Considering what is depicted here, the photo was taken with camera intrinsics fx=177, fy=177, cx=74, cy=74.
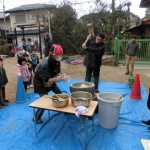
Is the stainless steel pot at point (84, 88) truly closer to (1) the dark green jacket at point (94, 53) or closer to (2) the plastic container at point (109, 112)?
(2) the plastic container at point (109, 112)

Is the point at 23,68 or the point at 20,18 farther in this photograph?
the point at 20,18

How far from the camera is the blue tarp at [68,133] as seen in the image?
2.71 m

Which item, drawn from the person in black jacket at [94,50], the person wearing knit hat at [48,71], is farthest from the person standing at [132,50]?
the person wearing knit hat at [48,71]

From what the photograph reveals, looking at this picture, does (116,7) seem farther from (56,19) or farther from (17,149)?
(17,149)

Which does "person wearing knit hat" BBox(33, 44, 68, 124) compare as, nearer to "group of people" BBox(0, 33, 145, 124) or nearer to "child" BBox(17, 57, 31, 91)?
"group of people" BBox(0, 33, 145, 124)

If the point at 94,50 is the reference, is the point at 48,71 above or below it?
below

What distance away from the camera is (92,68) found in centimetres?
440

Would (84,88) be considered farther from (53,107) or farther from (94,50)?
(94,50)

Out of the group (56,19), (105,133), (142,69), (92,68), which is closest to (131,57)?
(142,69)

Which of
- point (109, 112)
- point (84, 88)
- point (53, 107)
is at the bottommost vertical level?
point (109, 112)

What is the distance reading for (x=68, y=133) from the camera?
9.86 ft

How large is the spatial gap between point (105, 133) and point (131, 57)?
15.6 ft

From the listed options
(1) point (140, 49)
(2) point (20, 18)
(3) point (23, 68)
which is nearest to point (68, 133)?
(3) point (23, 68)

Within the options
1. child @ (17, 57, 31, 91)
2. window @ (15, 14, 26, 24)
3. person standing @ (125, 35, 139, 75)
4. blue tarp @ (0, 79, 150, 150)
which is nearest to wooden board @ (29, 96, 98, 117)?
blue tarp @ (0, 79, 150, 150)
